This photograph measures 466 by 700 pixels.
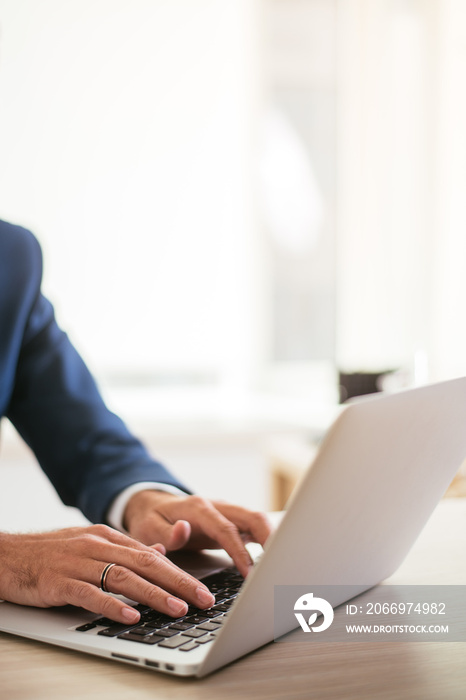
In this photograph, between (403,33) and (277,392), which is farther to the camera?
(277,392)

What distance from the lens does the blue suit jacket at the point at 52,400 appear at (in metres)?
1.23

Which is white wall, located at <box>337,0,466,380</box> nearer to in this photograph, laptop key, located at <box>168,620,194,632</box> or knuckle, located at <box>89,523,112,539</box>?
knuckle, located at <box>89,523,112,539</box>

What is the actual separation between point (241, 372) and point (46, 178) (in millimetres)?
1175

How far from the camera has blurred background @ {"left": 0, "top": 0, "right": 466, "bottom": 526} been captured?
9.89 ft

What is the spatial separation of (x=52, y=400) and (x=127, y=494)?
29 cm

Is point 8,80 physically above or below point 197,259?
above

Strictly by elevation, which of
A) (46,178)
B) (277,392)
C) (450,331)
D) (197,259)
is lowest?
(277,392)

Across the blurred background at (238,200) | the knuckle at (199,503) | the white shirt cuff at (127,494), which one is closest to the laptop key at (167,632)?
the knuckle at (199,503)

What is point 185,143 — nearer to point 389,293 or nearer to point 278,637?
point 389,293

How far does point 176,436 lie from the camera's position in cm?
304

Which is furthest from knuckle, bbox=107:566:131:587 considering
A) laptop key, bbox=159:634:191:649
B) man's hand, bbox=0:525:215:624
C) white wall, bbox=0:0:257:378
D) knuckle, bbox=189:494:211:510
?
white wall, bbox=0:0:257:378

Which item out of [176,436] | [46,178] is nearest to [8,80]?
[46,178]

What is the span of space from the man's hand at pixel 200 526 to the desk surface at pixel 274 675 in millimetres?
218

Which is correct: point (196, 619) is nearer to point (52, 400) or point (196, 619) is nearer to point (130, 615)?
point (130, 615)
